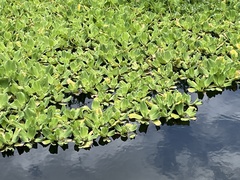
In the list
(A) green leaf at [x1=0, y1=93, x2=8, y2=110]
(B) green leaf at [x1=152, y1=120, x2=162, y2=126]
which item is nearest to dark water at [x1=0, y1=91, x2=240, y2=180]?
(B) green leaf at [x1=152, y1=120, x2=162, y2=126]

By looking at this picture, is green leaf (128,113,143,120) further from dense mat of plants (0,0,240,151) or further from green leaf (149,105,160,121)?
green leaf (149,105,160,121)

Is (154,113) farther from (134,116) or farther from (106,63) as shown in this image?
(106,63)

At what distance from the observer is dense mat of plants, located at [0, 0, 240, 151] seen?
5004mm

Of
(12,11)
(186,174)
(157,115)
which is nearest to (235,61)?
(157,115)

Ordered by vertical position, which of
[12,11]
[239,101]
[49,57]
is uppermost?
[12,11]

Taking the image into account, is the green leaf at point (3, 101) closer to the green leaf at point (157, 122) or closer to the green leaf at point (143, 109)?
the green leaf at point (143, 109)

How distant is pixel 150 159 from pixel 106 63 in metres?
2.02

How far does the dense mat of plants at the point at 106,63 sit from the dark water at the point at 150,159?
0.15m

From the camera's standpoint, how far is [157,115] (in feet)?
17.0

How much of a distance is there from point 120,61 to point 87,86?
36.0 inches

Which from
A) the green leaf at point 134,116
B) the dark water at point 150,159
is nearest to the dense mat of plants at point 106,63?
the green leaf at point 134,116

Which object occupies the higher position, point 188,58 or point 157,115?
point 188,58

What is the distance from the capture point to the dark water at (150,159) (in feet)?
15.1

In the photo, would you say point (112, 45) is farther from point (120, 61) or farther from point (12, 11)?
point (12, 11)
